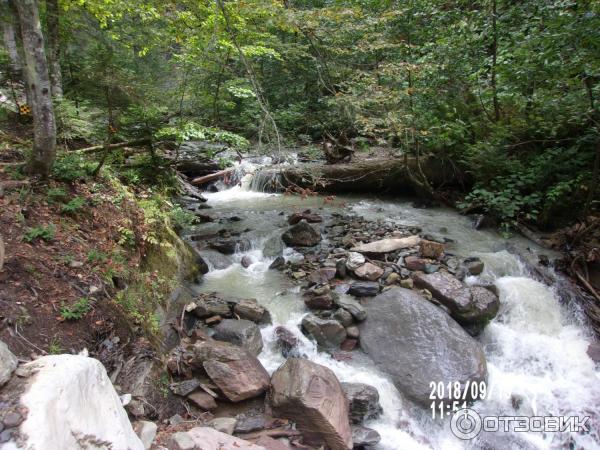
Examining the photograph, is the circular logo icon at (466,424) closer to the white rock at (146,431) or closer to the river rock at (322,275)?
the river rock at (322,275)

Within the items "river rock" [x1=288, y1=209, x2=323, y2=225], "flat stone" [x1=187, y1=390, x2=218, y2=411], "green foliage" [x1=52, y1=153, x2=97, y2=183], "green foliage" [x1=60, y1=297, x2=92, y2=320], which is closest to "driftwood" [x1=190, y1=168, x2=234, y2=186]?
"river rock" [x1=288, y1=209, x2=323, y2=225]

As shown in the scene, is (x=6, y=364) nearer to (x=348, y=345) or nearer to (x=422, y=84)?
(x=348, y=345)

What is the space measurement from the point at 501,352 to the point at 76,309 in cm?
526

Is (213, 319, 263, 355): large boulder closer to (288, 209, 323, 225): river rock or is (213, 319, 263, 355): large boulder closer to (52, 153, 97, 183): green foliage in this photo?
(52, 153, 97, 183): green foliage

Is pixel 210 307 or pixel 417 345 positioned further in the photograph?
pixel 210 307

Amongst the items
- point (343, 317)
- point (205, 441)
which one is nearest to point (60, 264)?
point (205, 441)

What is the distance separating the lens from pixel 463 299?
5457 millimetres

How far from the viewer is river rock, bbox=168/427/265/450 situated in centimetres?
299

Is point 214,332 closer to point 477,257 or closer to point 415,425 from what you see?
point 415,425

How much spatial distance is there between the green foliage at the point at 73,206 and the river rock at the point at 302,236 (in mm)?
3831

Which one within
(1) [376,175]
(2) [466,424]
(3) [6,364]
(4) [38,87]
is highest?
(4) [38,87]

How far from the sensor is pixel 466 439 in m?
4.16

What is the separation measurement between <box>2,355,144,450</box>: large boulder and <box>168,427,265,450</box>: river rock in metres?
0.51

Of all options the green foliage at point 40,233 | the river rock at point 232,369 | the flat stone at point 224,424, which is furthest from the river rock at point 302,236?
the green foliage at point 40,233
